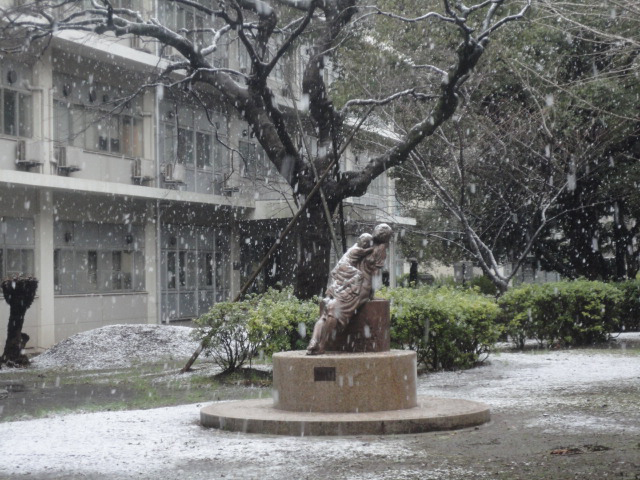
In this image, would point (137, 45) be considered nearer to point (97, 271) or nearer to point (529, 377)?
point (97, 271)

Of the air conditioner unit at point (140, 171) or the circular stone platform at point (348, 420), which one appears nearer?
the circular stone platform at point (348, 420)

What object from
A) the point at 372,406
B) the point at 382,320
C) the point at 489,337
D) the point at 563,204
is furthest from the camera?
the point at 563,204

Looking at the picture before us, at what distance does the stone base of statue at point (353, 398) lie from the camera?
838cm

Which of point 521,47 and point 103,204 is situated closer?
point 521,47

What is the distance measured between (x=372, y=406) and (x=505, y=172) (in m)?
15.1

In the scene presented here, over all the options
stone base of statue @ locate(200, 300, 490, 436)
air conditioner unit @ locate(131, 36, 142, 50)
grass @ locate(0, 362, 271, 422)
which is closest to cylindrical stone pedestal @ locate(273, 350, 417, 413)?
stone base of statue @ locate(200, 300, 490, 436)

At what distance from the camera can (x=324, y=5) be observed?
1809 centimetres

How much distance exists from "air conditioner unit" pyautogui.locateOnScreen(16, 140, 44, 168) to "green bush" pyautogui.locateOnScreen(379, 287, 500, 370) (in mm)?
10771

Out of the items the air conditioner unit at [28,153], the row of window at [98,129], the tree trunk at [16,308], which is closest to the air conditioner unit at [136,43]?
the row of window at [98,129]

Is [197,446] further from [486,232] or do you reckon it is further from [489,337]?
[486,232]

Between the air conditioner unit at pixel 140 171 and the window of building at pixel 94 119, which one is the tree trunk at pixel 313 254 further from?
the air conditioner unit at pixel 140 171

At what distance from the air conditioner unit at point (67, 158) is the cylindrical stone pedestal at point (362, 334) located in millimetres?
15368

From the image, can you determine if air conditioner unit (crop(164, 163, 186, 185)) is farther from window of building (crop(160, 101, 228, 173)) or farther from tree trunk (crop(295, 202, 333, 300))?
tree trunk (crop(295, 202, 333, 300))

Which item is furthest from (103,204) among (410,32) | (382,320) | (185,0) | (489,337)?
(382,320)
